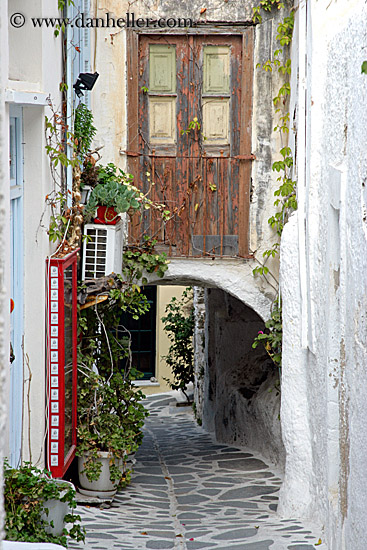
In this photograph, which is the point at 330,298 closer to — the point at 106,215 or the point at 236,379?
the point at 106,215

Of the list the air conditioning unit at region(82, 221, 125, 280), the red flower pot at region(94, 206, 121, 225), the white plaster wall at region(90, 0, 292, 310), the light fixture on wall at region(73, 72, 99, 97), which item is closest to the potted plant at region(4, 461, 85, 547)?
the air conditioning unit at region(82, 221, 125, 280)

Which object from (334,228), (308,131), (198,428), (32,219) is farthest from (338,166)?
(198,428)

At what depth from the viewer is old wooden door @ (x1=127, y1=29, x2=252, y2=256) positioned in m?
8.55

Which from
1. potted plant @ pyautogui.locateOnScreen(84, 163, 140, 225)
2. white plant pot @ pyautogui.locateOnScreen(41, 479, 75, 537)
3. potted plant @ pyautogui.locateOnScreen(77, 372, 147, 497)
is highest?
potted plant @ pyautogui.locateOnScreen(84, 163, 140, 225)

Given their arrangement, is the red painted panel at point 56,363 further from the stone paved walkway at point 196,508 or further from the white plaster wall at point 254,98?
the white plaster wall at point 254,98

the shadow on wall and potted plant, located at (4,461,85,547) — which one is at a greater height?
potted plant, located at (4,461,85,547)

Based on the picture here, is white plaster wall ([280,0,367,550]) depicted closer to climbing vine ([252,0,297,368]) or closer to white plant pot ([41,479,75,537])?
climbing vine ([252,0,297,368])

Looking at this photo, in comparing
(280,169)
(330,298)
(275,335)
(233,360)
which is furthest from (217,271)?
(233,360)

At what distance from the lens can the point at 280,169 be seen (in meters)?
8.52

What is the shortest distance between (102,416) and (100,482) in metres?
0.67

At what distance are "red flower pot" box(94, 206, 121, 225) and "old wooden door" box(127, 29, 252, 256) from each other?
767mm

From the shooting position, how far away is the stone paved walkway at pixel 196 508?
6262 millimetres

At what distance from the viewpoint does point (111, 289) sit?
784 cm

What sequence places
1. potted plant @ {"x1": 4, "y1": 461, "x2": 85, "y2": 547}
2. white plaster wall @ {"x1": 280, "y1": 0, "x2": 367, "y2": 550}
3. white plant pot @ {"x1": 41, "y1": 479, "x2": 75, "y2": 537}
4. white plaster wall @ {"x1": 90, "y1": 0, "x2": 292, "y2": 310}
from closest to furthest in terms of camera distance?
1. white plaster wall @ {"x1": 280, "y1": 0, "x2": 367, "y2": 550}
2. potted plant @ {"x1": 4, "y1": 461, "x2": 85, "y2": 547}
3. white plant pot @ {"x1": 41, "y1": 479, "x2": 75, "y2": 537}
4. white plaster wall @ {"x1": 90, "y1": 0, "x2": 292, "y2": 310}
